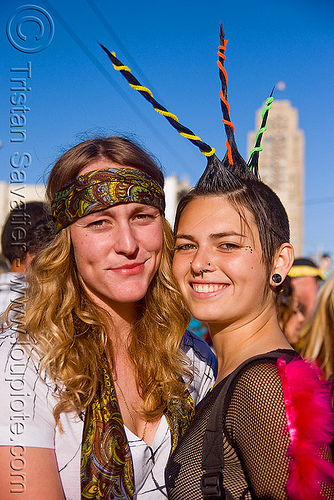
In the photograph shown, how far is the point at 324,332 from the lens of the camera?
11.1 feet

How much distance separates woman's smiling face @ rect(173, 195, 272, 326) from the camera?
2109mm

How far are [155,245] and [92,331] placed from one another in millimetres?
518

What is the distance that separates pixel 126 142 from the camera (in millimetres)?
2480

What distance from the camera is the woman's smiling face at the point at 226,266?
83.0 inches

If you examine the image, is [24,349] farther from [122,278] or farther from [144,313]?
[144,313]

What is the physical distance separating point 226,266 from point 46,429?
98cm

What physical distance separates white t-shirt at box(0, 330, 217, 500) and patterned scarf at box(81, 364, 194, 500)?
0.03 metres

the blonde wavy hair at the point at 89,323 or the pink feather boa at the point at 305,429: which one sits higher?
the blonde wavy hair at the point at 89,323

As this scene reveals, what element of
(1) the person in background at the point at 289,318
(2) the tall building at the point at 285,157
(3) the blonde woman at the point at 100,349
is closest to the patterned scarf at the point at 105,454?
(3) the blonde woman at the point at 100,349

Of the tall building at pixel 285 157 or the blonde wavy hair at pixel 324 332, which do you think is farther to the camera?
the tall building at pixel 285 157

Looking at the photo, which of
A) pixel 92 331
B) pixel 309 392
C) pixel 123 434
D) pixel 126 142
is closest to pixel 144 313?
pixel 92 331

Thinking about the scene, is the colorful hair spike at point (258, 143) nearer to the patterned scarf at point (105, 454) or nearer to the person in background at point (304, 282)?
the patterned scarf at point (105, 454)

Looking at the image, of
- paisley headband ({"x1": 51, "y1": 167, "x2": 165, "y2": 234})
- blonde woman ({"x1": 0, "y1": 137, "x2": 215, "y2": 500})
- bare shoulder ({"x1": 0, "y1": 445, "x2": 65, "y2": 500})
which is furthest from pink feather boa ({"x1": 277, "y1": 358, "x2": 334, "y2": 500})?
paisley headband ({"x1": 51, "y1": 167, "x2": 165, "y2": 234})

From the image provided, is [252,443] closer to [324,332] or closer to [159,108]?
[159,108]
